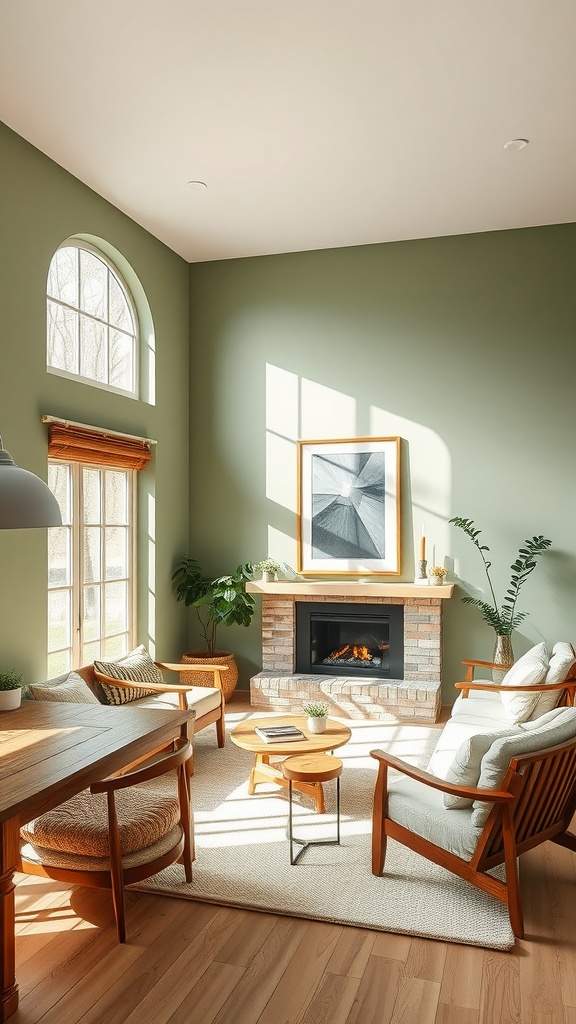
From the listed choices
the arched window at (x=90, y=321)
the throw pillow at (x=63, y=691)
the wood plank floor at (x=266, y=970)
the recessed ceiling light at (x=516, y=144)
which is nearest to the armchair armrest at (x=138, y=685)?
the throw pillow at (x=63, y=691)

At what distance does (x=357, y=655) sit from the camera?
657cm

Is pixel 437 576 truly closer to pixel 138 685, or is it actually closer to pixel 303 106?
pixel 138 685

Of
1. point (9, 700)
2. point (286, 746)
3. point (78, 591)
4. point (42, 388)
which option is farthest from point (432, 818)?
point (42, 388)

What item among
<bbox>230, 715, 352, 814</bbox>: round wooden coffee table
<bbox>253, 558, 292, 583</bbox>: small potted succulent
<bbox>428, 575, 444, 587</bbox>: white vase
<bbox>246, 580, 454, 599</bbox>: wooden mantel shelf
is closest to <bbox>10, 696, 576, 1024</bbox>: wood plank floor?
<bbox>230, 715, 352, 814</bbox>: round wooden coffee table

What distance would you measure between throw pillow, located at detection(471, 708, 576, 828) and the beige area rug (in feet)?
1.36

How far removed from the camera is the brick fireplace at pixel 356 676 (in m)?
6.00

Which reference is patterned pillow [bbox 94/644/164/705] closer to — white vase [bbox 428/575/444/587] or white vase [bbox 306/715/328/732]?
white vase [bbox 306/715/328/732]

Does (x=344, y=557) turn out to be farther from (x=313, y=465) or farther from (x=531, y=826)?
(x=531, y=826)

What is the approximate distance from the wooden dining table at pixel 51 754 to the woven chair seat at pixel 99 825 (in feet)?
0.61

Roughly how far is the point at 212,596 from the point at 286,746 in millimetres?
2596

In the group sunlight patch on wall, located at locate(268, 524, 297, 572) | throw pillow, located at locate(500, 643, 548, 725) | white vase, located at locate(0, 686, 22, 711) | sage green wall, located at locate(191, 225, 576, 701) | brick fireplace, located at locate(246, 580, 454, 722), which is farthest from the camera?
sunlight patch on wall, located at locate(268, 524, 297, 572)

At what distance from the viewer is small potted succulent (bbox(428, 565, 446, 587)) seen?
19.9 feet

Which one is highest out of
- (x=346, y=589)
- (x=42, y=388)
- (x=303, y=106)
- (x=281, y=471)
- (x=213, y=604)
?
(x=303, y=106)

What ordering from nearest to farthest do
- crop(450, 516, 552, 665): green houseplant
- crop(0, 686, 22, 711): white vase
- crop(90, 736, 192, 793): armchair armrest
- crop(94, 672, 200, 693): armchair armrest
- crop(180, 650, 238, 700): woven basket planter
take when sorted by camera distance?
crop(90, 736, 192, 793): armchair armrest, crop(0, 686, 22, 711): white vase, crop(94, 672, 200, 693): armchair armrest, crop(450, 516, 552, 665): green houseplant, crop(180, 650, 238, 700): woven basket planter
